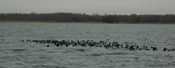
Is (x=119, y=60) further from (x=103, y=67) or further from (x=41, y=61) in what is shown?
(x=41, y=61)

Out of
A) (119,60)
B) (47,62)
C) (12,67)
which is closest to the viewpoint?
(12,67)

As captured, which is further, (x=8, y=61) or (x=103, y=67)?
(x=8, y=61)

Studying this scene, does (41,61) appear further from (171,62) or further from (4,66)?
(171,62)

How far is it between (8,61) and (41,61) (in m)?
3.05

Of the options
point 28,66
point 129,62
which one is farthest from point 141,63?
point 28,66

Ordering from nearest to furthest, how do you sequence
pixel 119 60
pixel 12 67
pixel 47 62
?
pixel 12 67, pixel 47 62, pixel 119 60

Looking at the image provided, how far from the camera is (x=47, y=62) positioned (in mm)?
23156

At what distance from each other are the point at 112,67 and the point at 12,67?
27.4 ft

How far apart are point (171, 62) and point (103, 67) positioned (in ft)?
23.9

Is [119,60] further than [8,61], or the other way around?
[119,60]

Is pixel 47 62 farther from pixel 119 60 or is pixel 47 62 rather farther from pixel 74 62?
pixel 119 60

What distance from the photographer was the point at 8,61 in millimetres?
23406

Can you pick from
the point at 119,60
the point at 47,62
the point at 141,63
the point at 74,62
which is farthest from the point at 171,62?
the point at 47,62

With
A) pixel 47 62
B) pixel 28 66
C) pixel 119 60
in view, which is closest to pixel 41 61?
pixel 47 62
